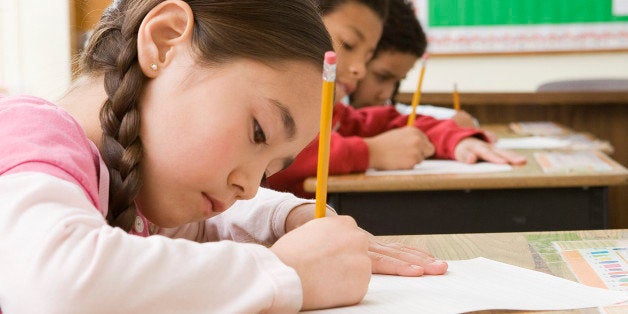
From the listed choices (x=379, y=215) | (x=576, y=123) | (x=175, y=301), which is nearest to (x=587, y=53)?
(x=576, y=123)

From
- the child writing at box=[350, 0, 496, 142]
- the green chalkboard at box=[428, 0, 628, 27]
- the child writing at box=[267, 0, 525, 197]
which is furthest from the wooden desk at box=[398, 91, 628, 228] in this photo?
the child writing at box=[267, 0, 525, 197]

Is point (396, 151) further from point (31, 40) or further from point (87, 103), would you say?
point (31, 40)

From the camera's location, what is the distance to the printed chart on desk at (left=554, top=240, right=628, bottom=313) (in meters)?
0.79

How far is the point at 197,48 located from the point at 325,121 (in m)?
0.16

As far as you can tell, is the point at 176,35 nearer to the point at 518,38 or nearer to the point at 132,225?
the point at 132,225

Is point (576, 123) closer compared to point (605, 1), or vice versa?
point (576, 123)

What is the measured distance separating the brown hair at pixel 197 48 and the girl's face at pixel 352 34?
1.10 metres

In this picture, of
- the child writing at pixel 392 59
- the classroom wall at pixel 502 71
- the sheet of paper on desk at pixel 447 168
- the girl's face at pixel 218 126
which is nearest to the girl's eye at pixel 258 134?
the girl's face at pixel 218 126

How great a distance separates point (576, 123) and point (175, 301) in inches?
136

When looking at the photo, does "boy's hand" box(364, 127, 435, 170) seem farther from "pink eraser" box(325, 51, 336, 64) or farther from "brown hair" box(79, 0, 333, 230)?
"pink eraser" box(325, 51, 336, 64)

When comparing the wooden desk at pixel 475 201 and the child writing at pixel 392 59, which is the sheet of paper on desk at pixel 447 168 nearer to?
the wooden desk at pixel 475 201

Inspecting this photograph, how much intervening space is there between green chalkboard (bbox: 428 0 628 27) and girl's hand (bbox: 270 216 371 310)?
4268 millimetres

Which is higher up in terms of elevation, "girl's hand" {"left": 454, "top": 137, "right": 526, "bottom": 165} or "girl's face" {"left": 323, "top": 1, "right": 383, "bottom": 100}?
"girl's face" {"left": 323, "top": 1, "right": 383, "bottom": 100}

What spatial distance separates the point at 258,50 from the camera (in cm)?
81
